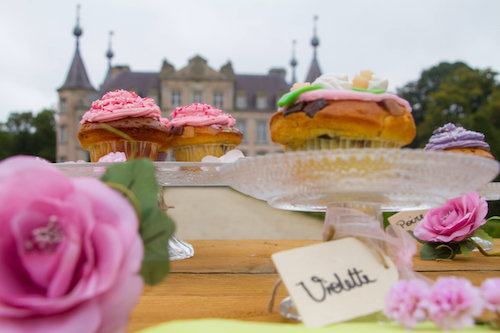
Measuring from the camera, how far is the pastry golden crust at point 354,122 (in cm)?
94

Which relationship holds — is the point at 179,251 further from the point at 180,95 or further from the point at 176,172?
the point at 180,95

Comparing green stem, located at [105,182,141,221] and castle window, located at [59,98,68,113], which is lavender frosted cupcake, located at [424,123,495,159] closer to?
green stem, located at [105,182,141,221]

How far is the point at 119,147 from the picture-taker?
1780 mm

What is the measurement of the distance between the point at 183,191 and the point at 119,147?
13.8 metres

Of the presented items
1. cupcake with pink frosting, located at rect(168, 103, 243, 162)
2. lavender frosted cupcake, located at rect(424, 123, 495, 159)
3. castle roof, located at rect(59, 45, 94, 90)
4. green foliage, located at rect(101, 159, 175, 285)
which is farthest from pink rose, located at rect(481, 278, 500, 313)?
castle roof, located at rect(59, 45, 94, 90)

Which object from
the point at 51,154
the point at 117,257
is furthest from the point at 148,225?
the point at 51,154

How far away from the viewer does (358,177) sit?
30.2 inches

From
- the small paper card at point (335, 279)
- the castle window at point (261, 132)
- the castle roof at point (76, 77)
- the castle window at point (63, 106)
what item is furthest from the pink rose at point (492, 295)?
the castle window at point (63, 106)

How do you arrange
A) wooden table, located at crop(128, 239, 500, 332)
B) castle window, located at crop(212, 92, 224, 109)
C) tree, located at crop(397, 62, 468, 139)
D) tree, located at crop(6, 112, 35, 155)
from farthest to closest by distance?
tree, located at crop(6, 112, 35, 155) < tree, located at crop(397, 62, 468, 139) < castle window, located at crop(212, 92, 224, 109) < wooden table, located at crop(128, 239, 500, 332)

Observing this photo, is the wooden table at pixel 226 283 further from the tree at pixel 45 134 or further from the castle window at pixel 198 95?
the tree at pixel 45 134

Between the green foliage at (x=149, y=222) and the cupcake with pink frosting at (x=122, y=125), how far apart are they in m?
1.13

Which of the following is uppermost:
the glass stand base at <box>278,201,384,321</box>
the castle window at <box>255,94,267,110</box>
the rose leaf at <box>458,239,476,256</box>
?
the castle window at <box>255,94,267,110</box>

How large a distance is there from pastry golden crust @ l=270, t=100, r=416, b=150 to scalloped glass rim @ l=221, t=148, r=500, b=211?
17 cm

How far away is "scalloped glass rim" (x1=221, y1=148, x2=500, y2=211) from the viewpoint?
0.74m
